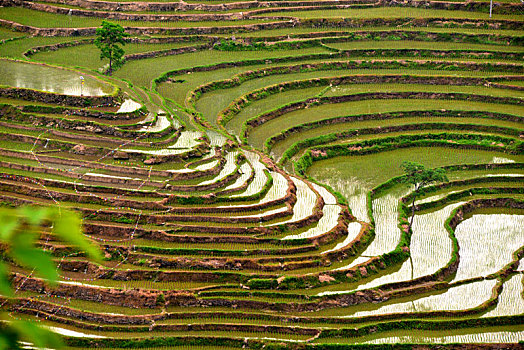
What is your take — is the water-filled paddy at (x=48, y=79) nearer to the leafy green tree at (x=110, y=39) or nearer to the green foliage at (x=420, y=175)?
the leafy green tree at (x=110, y=39)

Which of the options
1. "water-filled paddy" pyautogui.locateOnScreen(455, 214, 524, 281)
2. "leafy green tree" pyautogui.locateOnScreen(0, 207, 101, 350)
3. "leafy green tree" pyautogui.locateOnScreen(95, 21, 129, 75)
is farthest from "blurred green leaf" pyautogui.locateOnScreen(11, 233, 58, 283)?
"leafy green tree" pyautogui.locateOnScreen(95, 21, 129, 75)

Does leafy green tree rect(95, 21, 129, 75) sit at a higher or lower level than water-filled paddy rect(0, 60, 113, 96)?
higher

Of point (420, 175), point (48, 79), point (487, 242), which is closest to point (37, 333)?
point (420, 175)

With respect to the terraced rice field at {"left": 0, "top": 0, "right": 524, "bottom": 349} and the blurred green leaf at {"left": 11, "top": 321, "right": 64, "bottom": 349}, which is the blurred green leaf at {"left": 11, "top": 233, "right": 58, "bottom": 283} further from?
the terraced rice field at {"left": 0, "top": 0, "right": 524, "bottom": 349}

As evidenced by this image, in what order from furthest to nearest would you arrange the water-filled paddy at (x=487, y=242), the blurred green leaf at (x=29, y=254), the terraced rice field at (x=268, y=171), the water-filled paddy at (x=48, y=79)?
the water-filled paddy at (x=48, y=79) < the water-filled paddy at (x=487, y=242) < the terraced rice field at (x=268, y=171) < the blurred green leaf at (x=29, y=254)

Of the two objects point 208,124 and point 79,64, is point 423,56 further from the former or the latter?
point 79,64

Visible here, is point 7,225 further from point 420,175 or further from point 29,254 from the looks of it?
point 420,175

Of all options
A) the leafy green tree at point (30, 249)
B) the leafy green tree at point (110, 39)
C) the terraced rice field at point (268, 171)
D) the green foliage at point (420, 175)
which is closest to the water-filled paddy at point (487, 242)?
the terraced rice field at point (268, 171)
